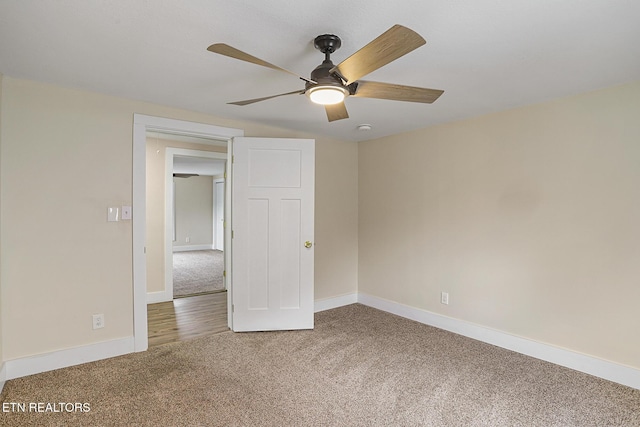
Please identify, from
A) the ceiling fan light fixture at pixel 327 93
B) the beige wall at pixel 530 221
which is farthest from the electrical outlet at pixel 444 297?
the ceiling fan light fixture at pixel 327 93

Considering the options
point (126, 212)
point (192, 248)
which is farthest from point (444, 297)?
point (192, 248)

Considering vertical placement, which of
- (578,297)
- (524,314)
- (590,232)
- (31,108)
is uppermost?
(31,108)

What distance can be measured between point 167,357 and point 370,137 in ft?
11.0

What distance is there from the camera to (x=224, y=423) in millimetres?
1977

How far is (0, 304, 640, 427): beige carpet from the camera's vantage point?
2045mm

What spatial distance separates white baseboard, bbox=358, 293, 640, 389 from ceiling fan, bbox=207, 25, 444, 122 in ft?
8.08

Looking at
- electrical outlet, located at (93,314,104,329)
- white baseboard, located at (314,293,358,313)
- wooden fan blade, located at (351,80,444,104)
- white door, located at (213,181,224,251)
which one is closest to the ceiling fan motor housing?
wooden fan blade, located at (351,80,444,104)

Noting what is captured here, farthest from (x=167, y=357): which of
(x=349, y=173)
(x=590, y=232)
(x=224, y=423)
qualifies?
(x=590, y=232)

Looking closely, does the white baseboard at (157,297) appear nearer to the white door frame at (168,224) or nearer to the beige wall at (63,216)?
the white door frame at (168,224)

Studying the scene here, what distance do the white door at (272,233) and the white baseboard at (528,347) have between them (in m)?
1.29

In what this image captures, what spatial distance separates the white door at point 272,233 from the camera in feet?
11.4

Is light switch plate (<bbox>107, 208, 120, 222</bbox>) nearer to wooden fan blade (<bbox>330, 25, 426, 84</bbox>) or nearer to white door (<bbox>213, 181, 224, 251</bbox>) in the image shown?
wooden fan blade (<bbox>330, 25, 426, 84</bbox>)

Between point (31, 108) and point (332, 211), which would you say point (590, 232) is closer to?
point (332, 211)

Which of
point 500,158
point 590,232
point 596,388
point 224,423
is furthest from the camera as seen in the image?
point 500,158
